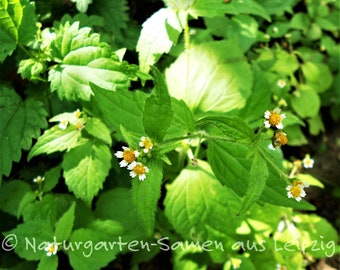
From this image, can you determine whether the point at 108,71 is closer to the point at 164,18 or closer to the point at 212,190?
the point at 164,18

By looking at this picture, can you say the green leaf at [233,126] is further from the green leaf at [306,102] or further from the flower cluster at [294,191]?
the green leaf at [306,102]

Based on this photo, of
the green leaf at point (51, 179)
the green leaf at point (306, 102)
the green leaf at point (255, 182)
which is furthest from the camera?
the green leaf at point (306, 102)

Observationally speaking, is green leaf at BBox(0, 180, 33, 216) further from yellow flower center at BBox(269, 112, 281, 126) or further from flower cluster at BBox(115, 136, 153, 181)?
yellow flower center at BBox(269, 112, 281, 126)

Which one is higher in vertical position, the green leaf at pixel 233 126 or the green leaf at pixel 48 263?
the green leaf at pixel 233 126

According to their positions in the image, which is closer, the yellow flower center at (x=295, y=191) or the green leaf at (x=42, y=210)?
the yellow flower center at (x=295, y=191)

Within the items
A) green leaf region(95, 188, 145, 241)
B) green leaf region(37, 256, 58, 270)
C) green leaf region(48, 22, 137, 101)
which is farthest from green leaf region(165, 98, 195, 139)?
green leaf region(37, 256, 58, 270)

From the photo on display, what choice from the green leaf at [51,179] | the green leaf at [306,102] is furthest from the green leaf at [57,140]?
the green leaf at [306,102]
